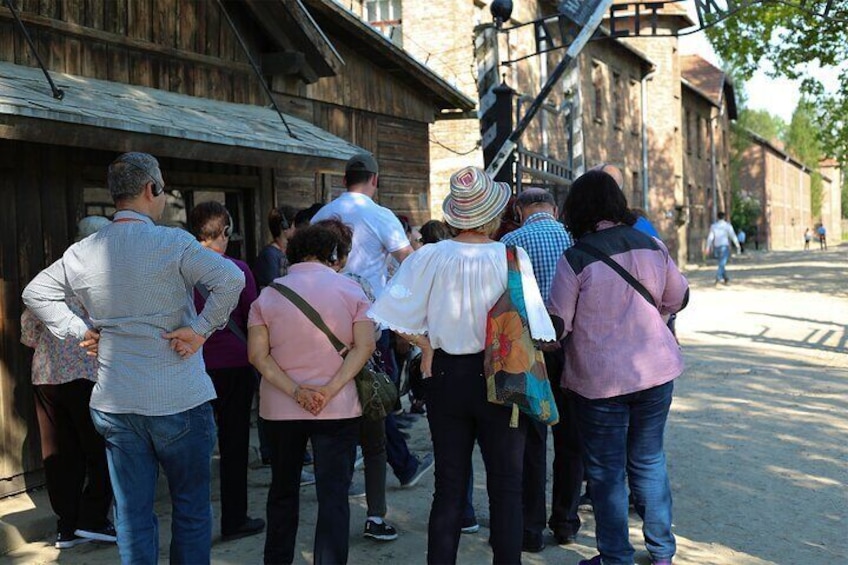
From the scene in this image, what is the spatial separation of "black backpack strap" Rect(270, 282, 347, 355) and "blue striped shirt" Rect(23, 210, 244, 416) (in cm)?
45

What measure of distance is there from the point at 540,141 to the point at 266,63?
1552 centimetres

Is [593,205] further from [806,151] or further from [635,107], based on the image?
[806,151]

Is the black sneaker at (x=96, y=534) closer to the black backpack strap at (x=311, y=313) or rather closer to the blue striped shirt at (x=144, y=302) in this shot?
the blue striped shirt at (x=144, y=302)

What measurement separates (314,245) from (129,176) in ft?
3.10

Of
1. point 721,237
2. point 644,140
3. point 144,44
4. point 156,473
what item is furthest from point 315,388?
point 644,140

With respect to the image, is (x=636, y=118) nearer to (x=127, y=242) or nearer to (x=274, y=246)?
(x=274, y=246)

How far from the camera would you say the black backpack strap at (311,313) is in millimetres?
4238

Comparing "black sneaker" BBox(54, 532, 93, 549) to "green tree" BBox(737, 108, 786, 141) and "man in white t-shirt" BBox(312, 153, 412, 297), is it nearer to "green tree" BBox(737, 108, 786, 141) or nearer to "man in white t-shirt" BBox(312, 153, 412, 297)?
"man in white t-shirt" BBox(312, 153, 412, 297)

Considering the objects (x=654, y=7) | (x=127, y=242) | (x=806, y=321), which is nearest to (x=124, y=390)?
(x=127, y=242)

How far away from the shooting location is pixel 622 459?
4.45 m

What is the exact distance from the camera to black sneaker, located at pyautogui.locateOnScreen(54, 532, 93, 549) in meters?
5.13

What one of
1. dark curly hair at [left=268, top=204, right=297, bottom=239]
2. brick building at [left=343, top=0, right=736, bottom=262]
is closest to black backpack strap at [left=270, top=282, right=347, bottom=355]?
dark curly hair at [left=268, top=204, right=297, bottom=239]

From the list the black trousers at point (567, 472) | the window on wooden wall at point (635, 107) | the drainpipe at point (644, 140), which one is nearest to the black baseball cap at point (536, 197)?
the black trousers at point (567, 472)

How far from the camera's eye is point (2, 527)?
5.18 metres
